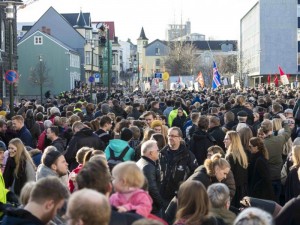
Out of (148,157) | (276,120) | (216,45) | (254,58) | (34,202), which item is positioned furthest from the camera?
(216,45)

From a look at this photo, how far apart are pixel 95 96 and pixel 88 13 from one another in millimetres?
71944

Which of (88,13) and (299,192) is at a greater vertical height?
(88,13)

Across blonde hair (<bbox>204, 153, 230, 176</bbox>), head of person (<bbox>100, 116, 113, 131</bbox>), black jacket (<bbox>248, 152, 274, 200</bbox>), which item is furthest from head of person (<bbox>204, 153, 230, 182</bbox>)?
head of person (<bbox>100, 116, 113, 131</bbox>)

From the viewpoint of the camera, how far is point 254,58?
4045 inches

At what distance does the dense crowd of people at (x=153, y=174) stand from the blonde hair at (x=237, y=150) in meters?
0.01

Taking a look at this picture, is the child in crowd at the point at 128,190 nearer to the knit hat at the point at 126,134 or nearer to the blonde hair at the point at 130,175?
the blonde hair at the point at 130,175

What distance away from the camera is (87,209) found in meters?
4.95

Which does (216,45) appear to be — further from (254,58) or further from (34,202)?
(34,202)

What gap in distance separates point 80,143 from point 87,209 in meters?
7.81

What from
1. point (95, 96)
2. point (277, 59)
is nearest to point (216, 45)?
point (277, 59)

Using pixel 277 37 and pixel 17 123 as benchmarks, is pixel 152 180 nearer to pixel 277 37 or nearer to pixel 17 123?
pixel 17 123

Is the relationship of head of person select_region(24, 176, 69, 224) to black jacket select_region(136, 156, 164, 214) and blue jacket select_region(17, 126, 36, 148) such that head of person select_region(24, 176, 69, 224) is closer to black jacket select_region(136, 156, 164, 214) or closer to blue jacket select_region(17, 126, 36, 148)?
black jacket select_region(136, 156, 164, 214)

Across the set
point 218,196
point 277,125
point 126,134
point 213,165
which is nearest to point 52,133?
point 126,134

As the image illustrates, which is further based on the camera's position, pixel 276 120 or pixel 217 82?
pixel 217 82
